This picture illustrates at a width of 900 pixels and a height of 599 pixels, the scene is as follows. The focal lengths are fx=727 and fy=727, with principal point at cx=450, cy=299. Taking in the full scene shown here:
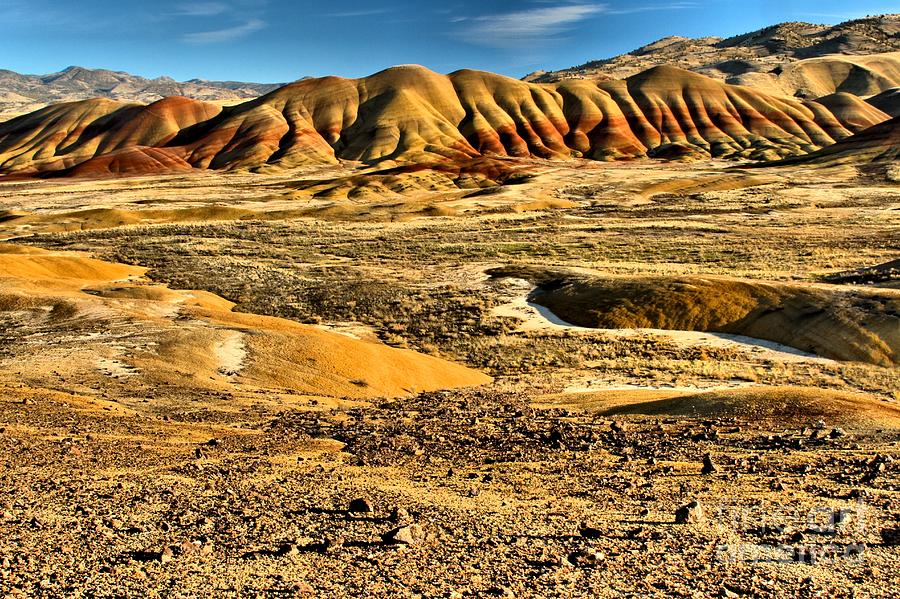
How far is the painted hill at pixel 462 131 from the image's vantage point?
16800 cm

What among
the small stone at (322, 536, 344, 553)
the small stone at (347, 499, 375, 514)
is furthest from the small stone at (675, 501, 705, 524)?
the small stone at (322, 536, 344, 553)

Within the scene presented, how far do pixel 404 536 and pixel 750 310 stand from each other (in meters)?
29.1

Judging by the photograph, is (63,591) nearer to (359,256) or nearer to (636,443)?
(636,443)

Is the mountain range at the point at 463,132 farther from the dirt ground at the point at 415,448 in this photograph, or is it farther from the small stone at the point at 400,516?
the small stone at the point at 400,516

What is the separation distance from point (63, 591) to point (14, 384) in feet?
41.9

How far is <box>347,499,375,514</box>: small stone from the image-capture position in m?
10.5

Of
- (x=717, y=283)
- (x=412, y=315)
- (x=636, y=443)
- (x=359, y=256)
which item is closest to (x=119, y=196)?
(x=359, y=256)

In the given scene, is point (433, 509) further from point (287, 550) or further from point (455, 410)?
point (455, 410)

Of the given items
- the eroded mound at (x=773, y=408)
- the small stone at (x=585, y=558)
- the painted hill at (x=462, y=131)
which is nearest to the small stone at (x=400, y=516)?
the small stone at (x=585, y=558)

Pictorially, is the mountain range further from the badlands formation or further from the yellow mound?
the yellow mound

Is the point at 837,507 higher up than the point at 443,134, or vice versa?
the point at 443,134

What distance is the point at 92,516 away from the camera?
975cm

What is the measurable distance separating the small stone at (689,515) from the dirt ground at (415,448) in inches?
1.3

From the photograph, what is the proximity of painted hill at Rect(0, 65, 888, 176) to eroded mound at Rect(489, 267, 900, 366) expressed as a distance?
12256cm
